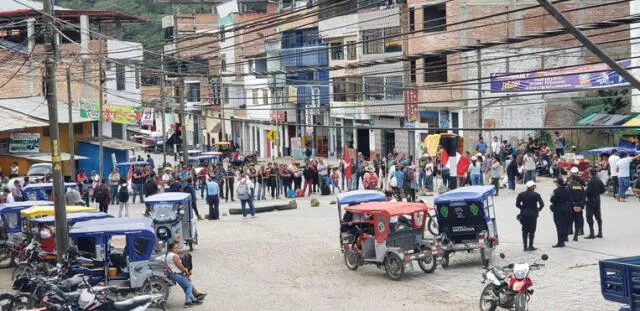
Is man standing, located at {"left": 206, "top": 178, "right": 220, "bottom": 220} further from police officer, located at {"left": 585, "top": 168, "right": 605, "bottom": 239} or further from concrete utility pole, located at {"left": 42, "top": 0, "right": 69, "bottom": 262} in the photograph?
police officer, located at {"left": 585, "top": 168, "right": 605, "bottom": 239}

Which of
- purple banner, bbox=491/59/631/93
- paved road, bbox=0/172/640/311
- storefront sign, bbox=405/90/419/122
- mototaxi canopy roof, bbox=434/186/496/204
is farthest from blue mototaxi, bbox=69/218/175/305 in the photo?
storefront sign, bbox=405/90/419/122

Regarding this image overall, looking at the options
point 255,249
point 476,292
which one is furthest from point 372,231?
point 255,249

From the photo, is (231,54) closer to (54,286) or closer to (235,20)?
(235,20)

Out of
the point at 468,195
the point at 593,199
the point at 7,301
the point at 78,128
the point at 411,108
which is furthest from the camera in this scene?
the point at 78,128

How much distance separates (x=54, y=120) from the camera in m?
22.6

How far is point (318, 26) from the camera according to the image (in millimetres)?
66875

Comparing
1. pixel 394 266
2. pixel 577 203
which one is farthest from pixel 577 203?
pixel 394 266

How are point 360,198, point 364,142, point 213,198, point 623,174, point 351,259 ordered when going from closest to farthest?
point 351,259 → point 360,198 → point 623,174 → point 213,198 → point 364,142

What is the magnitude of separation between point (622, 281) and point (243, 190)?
19.7 metres

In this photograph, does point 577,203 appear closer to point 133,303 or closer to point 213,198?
point 133,303

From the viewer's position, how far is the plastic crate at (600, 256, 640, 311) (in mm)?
13500

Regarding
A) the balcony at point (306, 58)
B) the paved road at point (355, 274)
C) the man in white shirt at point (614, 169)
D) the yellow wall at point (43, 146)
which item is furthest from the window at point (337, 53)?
the paved road at point (355, 274)

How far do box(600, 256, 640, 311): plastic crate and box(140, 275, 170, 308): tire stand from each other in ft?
27.3

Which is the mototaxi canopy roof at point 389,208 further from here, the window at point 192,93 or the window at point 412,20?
the window at point 192,93
